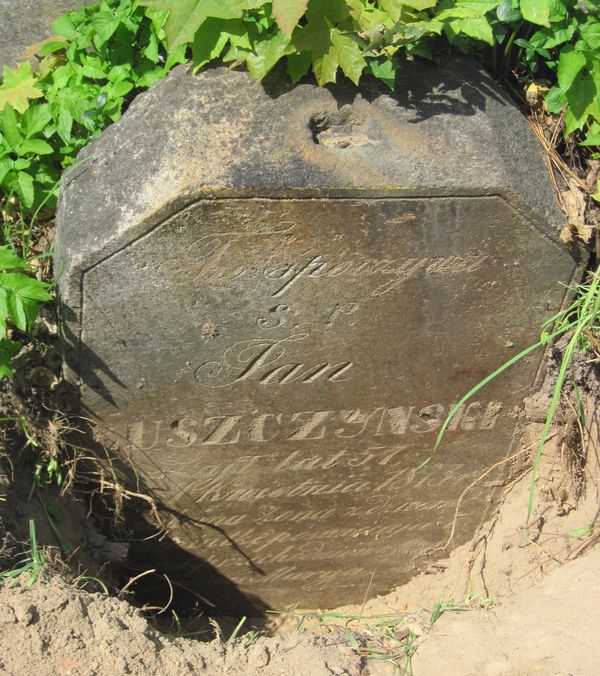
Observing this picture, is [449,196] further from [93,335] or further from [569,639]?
[569,639]

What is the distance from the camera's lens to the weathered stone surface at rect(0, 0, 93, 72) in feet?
9.41

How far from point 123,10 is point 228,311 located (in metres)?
1.11

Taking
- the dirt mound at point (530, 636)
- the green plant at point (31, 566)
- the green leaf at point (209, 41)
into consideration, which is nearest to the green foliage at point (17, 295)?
the green plant at point (31, 566)

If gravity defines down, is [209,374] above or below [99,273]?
below

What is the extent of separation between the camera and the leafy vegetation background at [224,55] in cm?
218

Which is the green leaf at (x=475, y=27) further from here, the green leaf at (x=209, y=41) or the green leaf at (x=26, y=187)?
the green leaf at (x=26, y=187)

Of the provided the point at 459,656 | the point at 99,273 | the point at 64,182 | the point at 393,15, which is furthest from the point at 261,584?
the point at 393,15

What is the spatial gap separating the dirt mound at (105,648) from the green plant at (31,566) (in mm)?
35

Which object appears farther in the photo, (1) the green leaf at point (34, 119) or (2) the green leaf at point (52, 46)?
(2) the green leaf at point (52, 46)

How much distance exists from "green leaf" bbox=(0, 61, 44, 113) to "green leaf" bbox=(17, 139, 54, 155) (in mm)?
197

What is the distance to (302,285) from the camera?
7.83 ft

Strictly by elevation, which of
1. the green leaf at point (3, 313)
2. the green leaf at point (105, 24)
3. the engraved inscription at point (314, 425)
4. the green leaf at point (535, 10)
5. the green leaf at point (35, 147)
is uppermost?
the green leaf at point (105, 24)

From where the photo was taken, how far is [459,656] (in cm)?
243

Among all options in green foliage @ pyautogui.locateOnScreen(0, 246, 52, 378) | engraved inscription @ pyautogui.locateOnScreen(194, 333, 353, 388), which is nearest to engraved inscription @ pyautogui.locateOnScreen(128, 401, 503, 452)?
engraved inscription @ pyautogui.locateOnScreen(194, 333, 353, 388)
